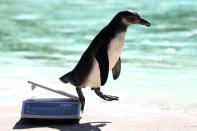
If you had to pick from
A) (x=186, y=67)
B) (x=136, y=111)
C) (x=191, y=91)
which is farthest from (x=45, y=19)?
(x=136, y=111)

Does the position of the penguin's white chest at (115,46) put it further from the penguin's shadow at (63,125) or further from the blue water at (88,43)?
the blue water at (88,43)

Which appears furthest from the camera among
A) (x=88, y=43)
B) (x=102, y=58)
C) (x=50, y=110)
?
(x=88, y=43)

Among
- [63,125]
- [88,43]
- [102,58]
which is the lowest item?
[88,43]

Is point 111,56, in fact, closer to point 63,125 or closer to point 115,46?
point 115,46

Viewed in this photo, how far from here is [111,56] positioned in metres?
4.94

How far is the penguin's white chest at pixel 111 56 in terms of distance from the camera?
16.1ft

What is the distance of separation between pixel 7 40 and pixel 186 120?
7142 millimetres

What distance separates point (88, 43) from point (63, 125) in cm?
632

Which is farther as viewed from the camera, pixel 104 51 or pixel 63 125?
pixel 104 51

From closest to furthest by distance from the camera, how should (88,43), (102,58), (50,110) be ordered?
(50,110) → (102,58) → (88,43)

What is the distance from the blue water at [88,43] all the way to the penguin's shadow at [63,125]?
103 cm

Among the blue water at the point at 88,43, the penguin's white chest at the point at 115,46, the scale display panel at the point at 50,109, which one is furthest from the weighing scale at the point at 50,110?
the blue water at the point at 88,43

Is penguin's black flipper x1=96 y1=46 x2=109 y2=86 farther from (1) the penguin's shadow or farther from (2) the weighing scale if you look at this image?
(1) the penguin's shadow

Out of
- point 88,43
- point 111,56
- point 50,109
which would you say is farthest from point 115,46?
point 88,43
